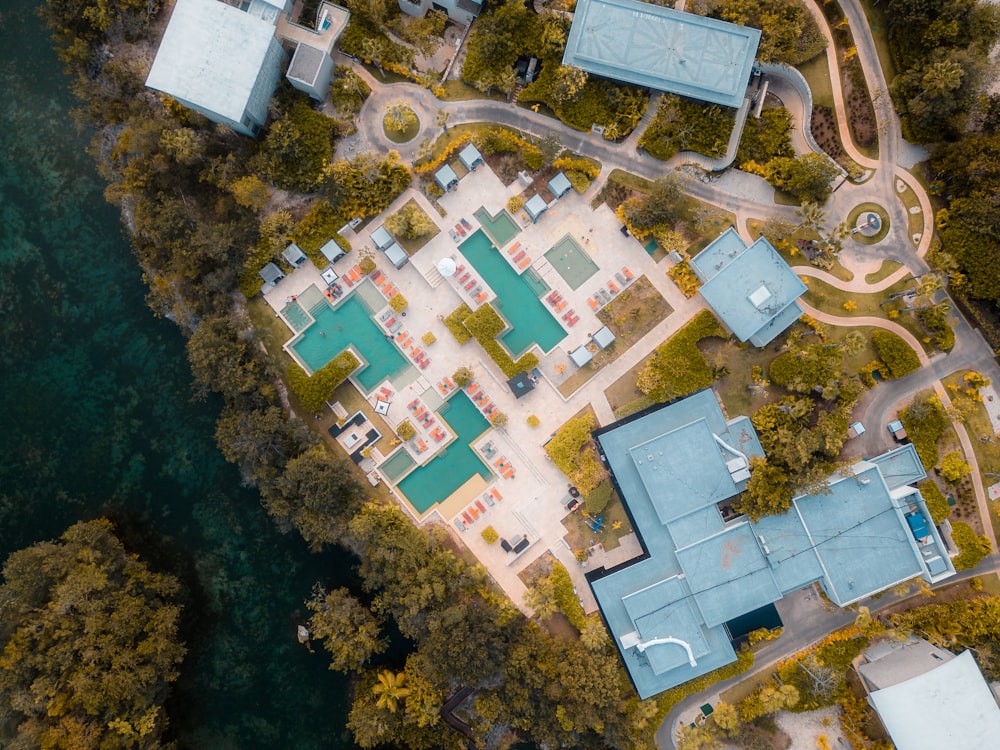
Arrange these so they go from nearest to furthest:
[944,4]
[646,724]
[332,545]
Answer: [944,4] → [646,724] → [332,545]

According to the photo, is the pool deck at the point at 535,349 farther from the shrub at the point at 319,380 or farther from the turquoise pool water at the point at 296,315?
the shrub at the point at 319,380

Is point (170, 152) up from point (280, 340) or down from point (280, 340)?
up

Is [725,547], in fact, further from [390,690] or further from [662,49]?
[662,49]

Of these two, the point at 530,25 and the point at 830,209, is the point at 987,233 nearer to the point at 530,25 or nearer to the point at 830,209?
the point at 830,209

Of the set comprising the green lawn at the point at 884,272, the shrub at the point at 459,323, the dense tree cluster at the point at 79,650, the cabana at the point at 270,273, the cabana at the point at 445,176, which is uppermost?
the green lawn at the point at 884,272

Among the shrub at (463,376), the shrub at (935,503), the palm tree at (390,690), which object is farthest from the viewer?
the shrub at (463,376)

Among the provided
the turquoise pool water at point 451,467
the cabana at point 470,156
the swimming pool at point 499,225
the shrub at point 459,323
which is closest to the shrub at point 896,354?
the swimming pool at point 499,225

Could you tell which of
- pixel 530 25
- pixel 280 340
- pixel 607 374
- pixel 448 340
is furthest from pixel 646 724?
pixel 530 25

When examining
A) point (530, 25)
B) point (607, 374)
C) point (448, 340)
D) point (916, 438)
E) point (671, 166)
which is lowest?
point (448, 340)
